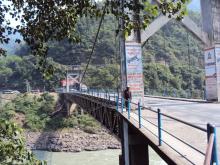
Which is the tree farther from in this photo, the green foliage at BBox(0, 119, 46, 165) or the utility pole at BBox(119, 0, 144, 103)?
the utility pole at BBox(119, 0, 144, 103)

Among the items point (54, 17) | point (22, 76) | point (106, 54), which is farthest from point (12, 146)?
point (22, 76)

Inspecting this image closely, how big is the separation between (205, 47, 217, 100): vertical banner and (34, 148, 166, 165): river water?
410 inches

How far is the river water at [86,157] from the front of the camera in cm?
3575

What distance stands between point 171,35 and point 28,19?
108658 mm

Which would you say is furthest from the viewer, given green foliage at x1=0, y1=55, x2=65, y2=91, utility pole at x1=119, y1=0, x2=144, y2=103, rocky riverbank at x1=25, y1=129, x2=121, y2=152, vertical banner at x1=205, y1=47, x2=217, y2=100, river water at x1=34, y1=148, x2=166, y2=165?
green foliage at x1=0, y1=55, x2=65, y2=91

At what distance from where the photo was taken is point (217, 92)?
21.3 meters

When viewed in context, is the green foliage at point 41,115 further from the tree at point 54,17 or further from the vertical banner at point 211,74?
the tree at point 54,17

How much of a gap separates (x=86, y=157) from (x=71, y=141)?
30.9 feet

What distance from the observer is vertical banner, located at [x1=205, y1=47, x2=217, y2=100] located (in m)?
21.5

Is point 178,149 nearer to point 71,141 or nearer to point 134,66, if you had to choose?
point 134,66

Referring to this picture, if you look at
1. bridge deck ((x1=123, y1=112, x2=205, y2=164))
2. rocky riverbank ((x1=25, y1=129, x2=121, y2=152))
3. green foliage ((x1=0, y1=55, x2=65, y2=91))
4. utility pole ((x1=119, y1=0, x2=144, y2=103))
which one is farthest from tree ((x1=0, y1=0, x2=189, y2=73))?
green foliage ((x1=0, y1=55, x2=65, y2=91))

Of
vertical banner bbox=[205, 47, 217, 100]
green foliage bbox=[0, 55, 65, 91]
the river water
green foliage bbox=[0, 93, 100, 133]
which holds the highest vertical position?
green foliage bbox=[0, 55, 65, 91]

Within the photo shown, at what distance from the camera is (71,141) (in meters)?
50.6

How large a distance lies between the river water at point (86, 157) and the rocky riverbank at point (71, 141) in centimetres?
173
